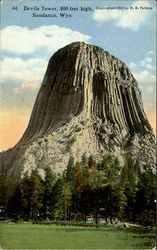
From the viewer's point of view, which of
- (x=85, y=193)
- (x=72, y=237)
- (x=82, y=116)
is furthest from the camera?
(x=82, y=116)

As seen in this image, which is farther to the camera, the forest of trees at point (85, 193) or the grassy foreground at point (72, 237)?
the forest of trees at point (85, 193)

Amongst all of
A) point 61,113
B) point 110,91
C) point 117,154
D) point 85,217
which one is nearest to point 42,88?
point 61,113

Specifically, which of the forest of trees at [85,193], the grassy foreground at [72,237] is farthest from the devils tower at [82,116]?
the grassy foreground at [72,237]

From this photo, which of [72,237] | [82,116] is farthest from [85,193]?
[82,116]

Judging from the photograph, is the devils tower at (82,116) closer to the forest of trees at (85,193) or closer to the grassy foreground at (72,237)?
the forest of trees at (85,193)

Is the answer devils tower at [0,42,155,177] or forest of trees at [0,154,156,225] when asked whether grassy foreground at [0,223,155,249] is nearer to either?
forest of trees at [0,154,156,225]

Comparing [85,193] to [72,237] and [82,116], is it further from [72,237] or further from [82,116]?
[82,116]

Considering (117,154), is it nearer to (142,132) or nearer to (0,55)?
(142,132)
